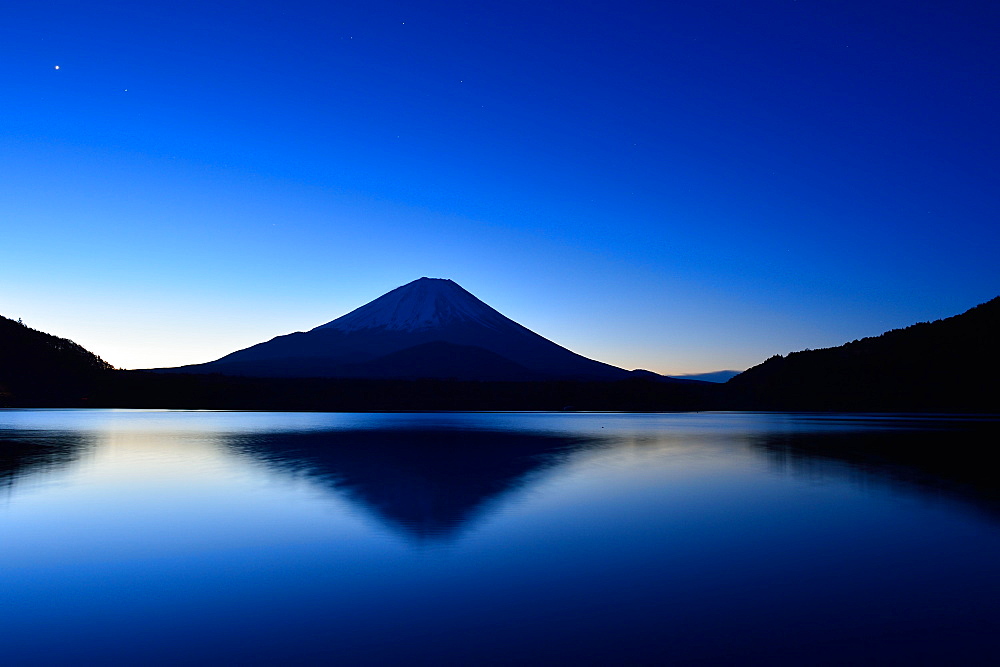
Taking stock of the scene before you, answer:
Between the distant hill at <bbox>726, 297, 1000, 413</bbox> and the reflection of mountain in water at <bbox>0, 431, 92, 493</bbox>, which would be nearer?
the reflection of mountain in water at <bbox>0, 431, 92, 493</bbox>

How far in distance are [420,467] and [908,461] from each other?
61.1 feet

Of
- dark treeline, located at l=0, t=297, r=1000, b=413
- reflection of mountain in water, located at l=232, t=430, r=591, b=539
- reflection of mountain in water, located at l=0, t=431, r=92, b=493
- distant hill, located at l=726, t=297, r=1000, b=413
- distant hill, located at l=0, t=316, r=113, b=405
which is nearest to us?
reflection of mountain in water, located at l=232, t=430, r=591, b=539

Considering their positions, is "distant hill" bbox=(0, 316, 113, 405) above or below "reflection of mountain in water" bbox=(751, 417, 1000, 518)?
above

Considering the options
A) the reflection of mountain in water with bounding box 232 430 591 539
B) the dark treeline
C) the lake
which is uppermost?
the dark treeline

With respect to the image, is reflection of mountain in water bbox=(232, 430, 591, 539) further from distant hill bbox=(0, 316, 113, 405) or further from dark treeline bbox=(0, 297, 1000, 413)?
Result: distant hill bbox=(0, 316, 113, 405)

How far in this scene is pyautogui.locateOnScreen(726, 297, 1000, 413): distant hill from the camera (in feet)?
340

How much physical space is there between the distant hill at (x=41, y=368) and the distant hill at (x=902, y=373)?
419 feet

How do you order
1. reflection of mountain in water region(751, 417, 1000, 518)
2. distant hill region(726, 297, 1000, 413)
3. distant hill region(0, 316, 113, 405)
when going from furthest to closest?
distant hill region(0, 316, 113, 405)
distant hill region(726, 297, 1000, 413)
reflection of mountain in water region(751, 417, 1000, 518)

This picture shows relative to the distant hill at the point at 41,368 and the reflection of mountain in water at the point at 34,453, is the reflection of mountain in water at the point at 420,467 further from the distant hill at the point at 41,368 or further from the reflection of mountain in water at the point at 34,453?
the distant hill at the point at 41,368

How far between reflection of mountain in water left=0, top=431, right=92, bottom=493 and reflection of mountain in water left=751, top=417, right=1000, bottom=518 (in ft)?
78.7

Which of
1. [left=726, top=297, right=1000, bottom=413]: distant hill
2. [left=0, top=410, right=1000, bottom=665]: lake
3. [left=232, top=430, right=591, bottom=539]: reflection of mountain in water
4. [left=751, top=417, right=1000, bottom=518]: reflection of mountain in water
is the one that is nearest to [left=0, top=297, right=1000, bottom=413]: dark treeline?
[left=726, top=297, right=1000, bottom=413]: distant hill

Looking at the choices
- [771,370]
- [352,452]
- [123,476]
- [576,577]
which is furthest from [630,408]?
[576,577]

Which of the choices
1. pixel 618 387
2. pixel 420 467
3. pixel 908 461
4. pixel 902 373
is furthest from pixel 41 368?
pixel 902 373

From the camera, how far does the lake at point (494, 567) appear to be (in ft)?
23.3
